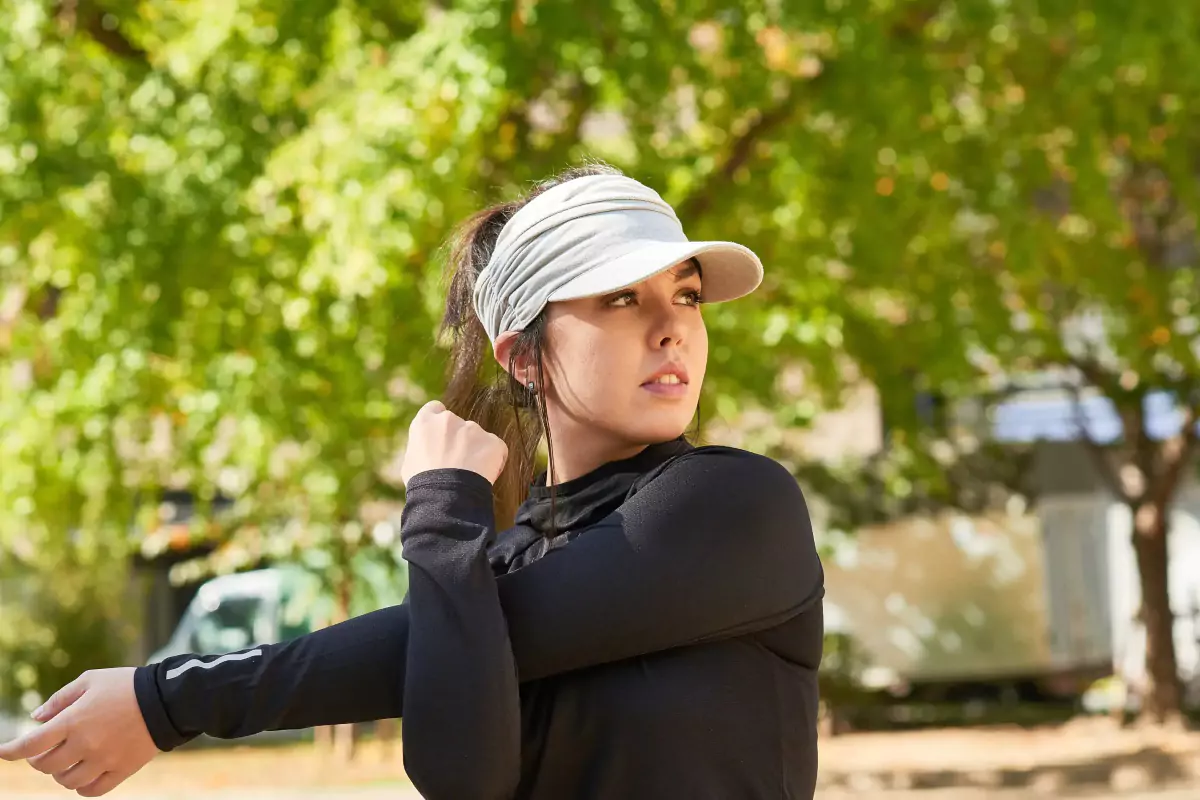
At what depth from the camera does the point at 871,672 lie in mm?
21844

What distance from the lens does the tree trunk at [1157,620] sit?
57.4 feet

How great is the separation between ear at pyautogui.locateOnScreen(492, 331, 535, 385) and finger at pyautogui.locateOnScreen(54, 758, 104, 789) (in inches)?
24.9

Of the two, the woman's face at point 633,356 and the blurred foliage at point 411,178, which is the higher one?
the blurred foliage at point 411,178

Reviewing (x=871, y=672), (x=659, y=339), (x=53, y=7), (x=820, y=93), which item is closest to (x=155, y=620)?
(x=871, y=672)

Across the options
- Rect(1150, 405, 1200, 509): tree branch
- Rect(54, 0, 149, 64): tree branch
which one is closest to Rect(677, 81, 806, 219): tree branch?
Rect(54, 0, 149, 64): tree branch

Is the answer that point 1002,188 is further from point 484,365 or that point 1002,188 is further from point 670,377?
point 670,377

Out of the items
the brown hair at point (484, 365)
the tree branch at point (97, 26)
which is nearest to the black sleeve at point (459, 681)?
the brown hair at point (484, 365)

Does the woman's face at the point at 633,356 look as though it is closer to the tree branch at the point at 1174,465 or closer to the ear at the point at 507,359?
the ear at the point at 507,359

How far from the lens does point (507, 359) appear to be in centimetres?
200

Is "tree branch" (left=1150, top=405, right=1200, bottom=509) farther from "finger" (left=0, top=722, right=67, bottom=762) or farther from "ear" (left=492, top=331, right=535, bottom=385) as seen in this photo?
"finger" (left=0, top=722, right=67, bottom=762)

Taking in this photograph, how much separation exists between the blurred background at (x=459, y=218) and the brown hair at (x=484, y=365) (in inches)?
212

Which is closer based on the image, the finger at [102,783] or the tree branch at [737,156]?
the finger at [102,783]

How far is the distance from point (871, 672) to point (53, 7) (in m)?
14.3

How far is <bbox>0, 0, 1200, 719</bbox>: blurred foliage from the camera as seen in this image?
29.3 feet
